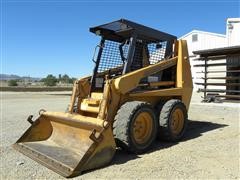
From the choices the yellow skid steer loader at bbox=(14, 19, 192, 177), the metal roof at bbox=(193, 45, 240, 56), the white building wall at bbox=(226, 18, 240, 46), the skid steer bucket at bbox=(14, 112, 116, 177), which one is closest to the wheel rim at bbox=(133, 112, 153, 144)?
the yellow skid steer loader at bbox=(14, 19, 192, 177)

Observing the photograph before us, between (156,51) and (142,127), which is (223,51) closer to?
(156,51)

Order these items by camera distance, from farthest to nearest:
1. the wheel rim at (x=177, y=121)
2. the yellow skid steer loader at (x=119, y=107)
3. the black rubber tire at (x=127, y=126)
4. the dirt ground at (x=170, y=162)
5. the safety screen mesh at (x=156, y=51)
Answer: the safety screen mesh at (x=156, y=51), the wheel rim at (x=177, y=121), the black rubber tire at (x=127, y=126), the yellow skid steer loader at (x=119, y=107), the dirt ground at (x=170, y=162)

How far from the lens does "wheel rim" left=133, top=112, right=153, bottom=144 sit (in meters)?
6.32

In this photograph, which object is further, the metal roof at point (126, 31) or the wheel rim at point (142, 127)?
the metal roof at point (126, 31)

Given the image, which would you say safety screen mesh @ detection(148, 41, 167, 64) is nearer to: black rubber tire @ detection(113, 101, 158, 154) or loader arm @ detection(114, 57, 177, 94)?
loader arm @ detection(114, 57, 177, 94)

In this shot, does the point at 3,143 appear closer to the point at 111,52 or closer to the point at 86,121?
the point at 86,121

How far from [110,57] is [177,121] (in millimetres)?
2162

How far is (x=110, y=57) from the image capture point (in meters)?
7.91

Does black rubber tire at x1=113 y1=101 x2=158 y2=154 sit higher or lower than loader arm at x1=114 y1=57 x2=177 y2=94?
lower

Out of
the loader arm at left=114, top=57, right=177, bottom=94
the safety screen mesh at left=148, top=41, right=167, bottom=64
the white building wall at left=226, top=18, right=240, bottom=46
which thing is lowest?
the loader arm at left=114, top=57, right=177, bottom=94

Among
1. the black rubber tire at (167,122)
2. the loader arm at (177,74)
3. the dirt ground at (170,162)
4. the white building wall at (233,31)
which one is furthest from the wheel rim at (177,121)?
the white building wall at (233,31)

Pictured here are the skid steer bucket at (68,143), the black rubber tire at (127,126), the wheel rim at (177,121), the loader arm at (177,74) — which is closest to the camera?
the skid steer bucket at (68,143)

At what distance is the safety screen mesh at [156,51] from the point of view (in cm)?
773

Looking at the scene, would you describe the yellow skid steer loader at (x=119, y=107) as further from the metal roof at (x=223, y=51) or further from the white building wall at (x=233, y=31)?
the white building wall at (x=233, y=31)
